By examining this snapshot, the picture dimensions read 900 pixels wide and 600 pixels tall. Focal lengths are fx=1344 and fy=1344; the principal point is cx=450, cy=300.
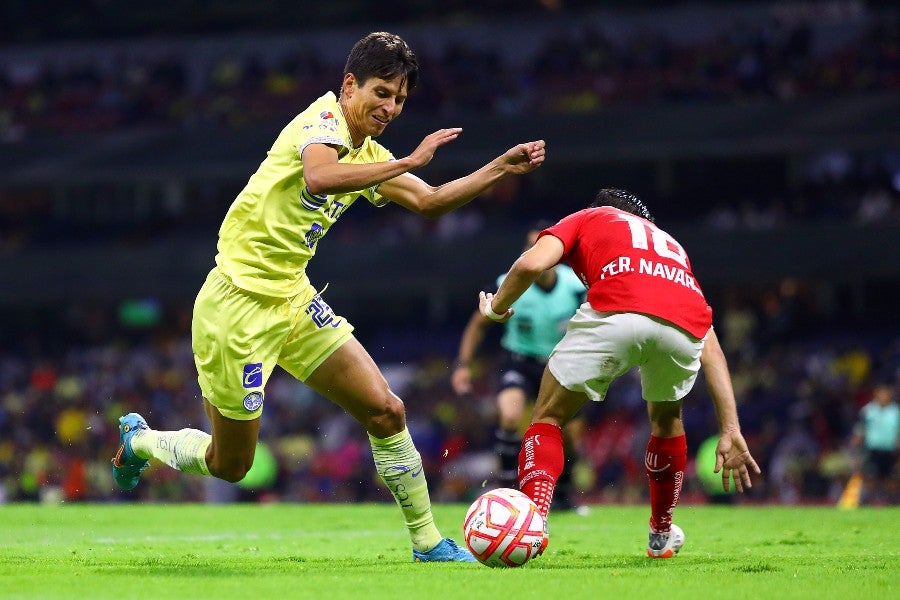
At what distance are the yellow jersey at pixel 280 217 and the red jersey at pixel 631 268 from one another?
115cm

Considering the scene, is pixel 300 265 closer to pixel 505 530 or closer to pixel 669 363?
pixel 505 530

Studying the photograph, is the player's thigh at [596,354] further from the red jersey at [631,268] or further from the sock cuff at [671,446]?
the sock cuff at [671,446]

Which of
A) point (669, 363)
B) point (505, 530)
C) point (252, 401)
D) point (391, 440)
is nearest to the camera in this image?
point (505, 530)

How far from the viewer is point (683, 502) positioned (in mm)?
19078

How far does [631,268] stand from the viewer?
22.3 feet

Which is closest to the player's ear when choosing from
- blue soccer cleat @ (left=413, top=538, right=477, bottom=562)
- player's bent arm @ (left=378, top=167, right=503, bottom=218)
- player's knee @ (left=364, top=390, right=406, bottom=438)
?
player's bent arm @ (left=378, top=167, right=503, bottom=218)

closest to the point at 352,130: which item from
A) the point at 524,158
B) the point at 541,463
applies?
the point at 524,158

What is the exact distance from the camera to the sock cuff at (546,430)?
679 centimetres

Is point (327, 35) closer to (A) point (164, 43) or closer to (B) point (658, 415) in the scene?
(A) point (164, 43)

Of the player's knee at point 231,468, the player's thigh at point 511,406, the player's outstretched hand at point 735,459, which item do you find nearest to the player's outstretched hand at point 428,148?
the player's knee at point 231,468

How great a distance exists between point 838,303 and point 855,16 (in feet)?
20.8

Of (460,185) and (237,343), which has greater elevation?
(460,185)

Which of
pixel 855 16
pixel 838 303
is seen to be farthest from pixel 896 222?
pixel 855 16

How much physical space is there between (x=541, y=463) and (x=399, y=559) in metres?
1.29
